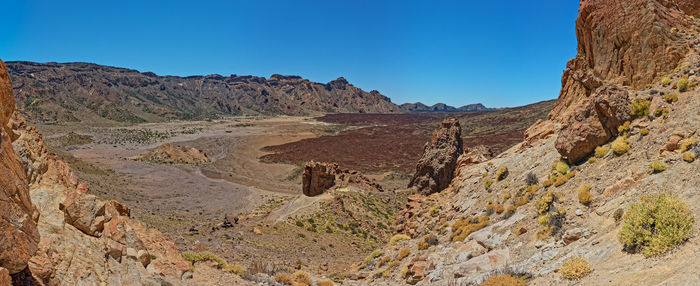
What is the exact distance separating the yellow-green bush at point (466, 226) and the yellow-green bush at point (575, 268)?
6.20m

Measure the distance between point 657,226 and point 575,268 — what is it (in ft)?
5.60

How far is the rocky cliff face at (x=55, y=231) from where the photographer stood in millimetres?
5898

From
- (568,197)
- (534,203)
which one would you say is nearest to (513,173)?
(534,203)

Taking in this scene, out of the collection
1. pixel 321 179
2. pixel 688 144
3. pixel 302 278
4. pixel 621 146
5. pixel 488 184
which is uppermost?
pixel 688 144

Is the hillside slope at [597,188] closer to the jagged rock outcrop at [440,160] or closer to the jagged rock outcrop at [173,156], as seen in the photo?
the jagged rock outcrop at [440,160]

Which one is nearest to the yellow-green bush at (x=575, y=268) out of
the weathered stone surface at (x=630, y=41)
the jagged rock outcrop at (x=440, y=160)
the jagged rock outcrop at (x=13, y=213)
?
the jagged rock outcrop at (x=13, y=213)

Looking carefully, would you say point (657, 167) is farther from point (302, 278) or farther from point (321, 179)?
point (321, 179)

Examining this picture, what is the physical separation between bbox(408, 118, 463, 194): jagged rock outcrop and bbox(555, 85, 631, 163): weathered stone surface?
489 inches

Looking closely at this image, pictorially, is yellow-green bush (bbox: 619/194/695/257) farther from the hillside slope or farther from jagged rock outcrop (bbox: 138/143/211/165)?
jagged rock outcrop (bbox: 138/143/211/165)

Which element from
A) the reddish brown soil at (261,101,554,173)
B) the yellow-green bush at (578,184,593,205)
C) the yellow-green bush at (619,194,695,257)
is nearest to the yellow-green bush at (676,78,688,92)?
the yellow-green bush at (578,184,593,205)

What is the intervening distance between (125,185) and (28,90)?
179480 mm

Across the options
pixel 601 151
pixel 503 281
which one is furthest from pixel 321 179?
pixel 503 281

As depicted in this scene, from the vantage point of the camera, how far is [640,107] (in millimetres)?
12844

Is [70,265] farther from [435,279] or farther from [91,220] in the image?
[435,279]
